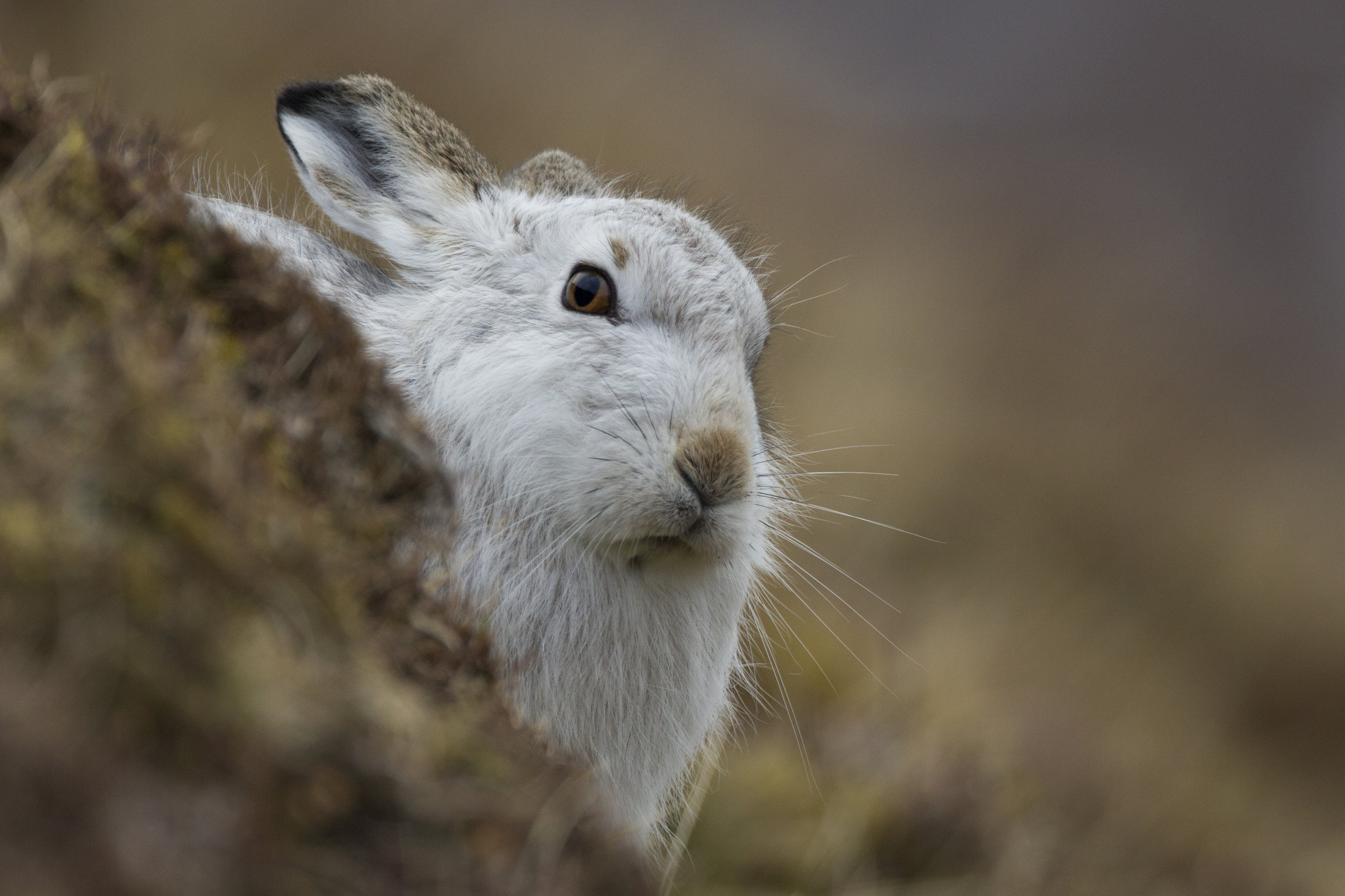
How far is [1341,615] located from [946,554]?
3.58 m

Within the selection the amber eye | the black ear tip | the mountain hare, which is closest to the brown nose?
the mountain hare

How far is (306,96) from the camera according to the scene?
3.67 m

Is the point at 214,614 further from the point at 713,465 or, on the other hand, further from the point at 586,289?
the point at 586,289

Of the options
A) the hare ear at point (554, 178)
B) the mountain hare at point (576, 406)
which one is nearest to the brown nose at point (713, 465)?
the mountain hare at point (576, 406)

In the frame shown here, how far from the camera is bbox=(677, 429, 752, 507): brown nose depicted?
2.84 meters

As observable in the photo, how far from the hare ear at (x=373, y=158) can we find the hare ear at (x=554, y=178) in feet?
1.40

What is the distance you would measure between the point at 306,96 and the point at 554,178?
113 cm

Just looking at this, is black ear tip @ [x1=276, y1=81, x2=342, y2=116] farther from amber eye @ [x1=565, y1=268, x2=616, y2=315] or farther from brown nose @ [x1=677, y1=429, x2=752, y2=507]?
brown nose @ [x1=677, y1=429, x2=752, y2=507]

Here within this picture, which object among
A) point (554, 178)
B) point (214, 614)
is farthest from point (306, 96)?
point (214, 614)

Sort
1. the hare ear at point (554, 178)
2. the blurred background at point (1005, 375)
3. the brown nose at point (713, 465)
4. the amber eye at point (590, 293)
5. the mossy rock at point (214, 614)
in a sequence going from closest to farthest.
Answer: the mossy rock at point (214, 614), the brown nose at point (713, 465), the amber eye at point (590, 293), the hare ear at point (554, 178), the blurred background at point (1005, 375)

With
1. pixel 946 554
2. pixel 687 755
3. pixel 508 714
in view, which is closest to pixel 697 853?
pixel 687 755

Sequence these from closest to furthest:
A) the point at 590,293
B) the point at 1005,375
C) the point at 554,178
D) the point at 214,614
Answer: the point at 214,614 → the point at 590,293 → the point at 554,178 → the point at 1005,375

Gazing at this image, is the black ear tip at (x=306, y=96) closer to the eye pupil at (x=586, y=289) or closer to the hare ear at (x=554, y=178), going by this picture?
the hare ear at (x=554, y=178)

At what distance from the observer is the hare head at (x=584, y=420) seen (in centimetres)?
290
